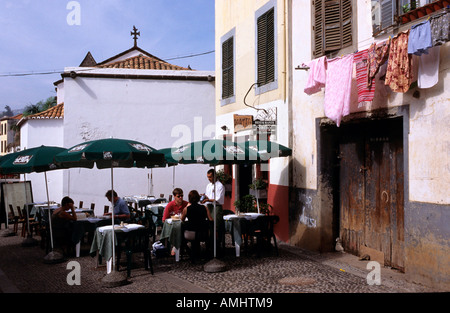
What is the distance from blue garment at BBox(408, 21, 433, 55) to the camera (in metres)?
6.49

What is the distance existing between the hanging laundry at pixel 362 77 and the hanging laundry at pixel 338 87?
155mm

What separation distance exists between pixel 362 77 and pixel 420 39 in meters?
1.55

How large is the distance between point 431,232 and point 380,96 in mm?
2727

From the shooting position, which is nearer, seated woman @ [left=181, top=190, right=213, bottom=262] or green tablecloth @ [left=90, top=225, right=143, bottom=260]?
green tablecloth @ [left=90, top=225, right=143, bottom=260]

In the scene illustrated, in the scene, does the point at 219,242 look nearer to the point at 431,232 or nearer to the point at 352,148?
the point at 352,148

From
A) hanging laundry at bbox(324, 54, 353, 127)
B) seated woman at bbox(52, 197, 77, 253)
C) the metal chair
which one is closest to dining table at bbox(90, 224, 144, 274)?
the metal chair

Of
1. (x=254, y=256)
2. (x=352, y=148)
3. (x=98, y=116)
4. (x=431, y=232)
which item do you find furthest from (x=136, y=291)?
(x=98, y=116)

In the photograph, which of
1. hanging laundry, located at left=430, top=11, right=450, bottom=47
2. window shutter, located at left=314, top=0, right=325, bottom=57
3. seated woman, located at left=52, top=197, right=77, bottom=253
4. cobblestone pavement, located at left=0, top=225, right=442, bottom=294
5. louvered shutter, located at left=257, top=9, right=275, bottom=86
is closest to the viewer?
hanging laundry, located at left=430, top=11, right=450, bottom=47

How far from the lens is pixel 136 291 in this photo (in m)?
7.05

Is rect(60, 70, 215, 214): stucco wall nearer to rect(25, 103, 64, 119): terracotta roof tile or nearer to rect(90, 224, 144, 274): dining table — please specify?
rect(25, 103, 64, 119): terracotta roof tile

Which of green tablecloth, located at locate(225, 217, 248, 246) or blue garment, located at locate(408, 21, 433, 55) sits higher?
blue garment, located at locate(408, 21, 433, 55)

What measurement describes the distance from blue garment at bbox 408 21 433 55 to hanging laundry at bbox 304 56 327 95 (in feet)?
7.76

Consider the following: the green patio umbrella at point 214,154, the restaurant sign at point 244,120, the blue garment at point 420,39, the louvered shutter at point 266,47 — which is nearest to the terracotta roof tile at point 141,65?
the louvered shutter at point 266,47

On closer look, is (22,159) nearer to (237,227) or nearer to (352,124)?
(237,227)
